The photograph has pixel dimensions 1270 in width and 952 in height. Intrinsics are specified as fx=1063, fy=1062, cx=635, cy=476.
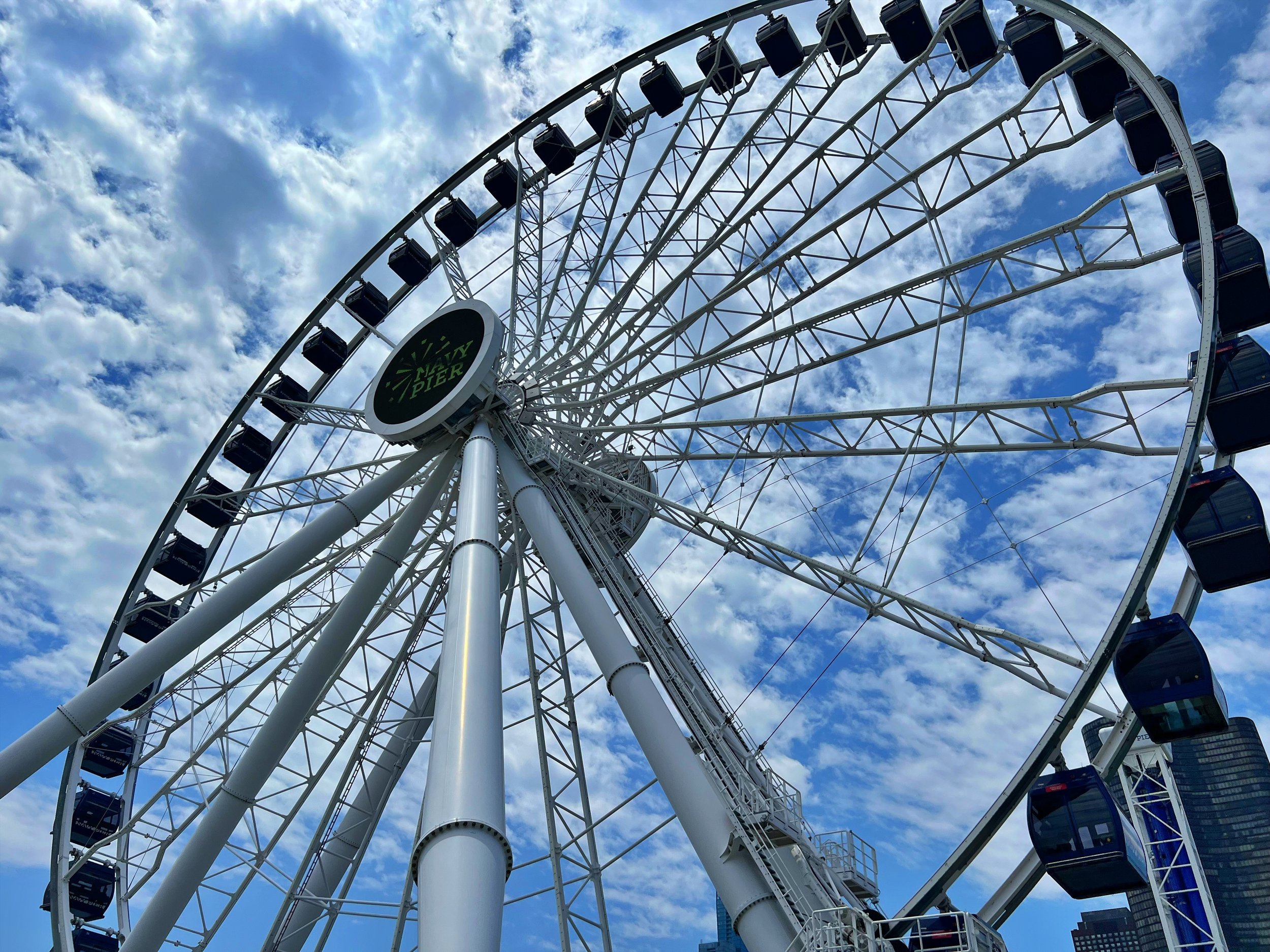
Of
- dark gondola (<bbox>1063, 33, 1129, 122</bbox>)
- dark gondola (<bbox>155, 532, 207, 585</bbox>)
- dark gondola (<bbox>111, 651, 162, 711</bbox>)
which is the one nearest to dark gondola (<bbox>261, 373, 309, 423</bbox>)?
dark gondola (<bbox>155, 532, 207, 585</bbox>)

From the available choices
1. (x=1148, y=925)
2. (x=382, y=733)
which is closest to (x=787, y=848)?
(x=382, y=733)

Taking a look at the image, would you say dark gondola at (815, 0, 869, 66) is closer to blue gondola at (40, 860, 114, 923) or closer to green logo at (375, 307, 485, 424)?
green logo at (375, 307, 485, 424)

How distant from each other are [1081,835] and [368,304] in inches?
827

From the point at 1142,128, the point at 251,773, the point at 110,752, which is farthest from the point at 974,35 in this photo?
the point at 110,752

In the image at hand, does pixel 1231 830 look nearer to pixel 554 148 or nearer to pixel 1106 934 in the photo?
pixel 1106 934

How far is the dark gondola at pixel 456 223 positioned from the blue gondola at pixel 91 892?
17.1 metres

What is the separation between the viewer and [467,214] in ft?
90.8

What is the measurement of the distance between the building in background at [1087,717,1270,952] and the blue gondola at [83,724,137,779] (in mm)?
115235

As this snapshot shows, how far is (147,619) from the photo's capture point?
2734cm

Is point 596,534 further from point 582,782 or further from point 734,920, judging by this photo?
point 734,920

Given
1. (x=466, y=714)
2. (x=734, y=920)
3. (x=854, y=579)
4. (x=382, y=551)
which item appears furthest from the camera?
(x=382, y=551)

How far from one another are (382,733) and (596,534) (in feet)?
18.9

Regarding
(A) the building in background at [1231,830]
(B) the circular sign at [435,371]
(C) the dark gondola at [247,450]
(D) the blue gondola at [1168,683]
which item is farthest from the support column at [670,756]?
(A) the building in background at [1231,830]

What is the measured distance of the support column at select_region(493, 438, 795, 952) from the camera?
13.6 meters
